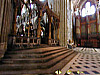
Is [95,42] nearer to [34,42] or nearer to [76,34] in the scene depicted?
[76,34]

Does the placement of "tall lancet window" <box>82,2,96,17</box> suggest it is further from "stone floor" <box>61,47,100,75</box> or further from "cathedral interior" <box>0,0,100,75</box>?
"stone floor" <box>61,47,100,75</box>

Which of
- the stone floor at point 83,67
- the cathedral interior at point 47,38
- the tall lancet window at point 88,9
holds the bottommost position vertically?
the stone floor at point 83,67

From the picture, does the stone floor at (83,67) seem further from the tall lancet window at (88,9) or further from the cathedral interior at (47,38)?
the tall lancet window at (88,9)

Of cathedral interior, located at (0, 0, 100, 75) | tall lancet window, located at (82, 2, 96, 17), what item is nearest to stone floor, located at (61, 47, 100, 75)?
cathedral interior, located at (0, 0, 100, 75)

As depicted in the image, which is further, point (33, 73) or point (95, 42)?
point (95, 42)

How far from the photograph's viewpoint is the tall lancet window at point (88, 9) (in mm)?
21734

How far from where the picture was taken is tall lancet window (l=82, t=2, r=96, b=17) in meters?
21.7

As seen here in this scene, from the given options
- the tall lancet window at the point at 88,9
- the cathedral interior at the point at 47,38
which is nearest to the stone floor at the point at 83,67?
the cathedral interior at the point at 47,38

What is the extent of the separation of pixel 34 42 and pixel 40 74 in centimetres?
385

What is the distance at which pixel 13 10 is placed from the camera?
498 cm

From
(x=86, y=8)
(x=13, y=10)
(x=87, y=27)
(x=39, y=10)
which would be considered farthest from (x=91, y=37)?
(x=13, y=10)

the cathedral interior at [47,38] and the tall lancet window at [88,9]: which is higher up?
the tall lancet window at [88,9]

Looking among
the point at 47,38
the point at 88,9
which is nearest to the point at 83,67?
the point at 47,38

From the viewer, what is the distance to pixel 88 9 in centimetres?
2259
